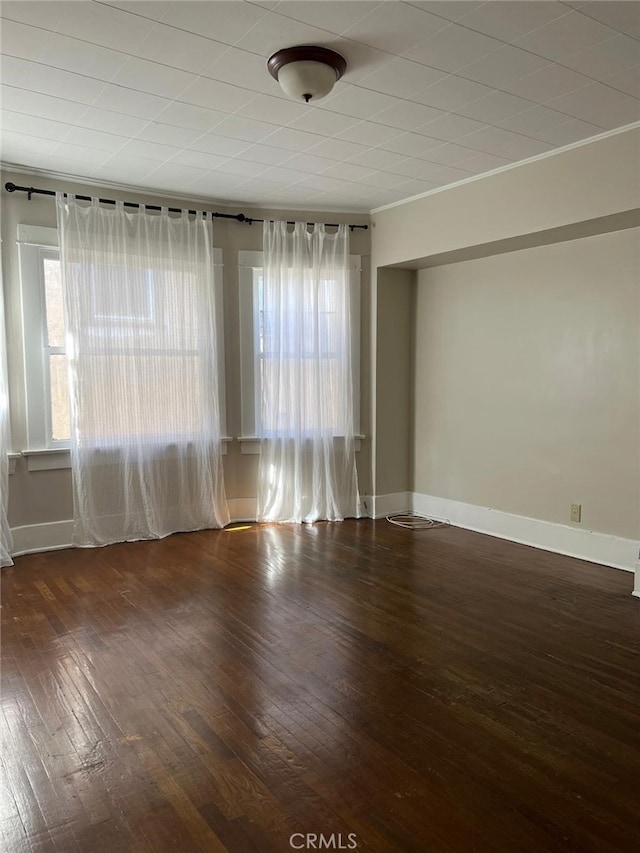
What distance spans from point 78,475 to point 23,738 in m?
2.52

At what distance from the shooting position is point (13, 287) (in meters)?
4.37

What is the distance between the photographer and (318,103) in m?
3.23

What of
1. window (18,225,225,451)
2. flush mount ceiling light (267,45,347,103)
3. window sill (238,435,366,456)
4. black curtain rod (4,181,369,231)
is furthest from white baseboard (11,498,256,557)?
flush mount ceiling light (267,45,347,103)

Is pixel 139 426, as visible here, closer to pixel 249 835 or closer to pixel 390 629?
pixel 390 629

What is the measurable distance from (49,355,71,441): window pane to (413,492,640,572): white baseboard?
3048 mm

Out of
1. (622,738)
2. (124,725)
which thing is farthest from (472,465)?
(124,725)

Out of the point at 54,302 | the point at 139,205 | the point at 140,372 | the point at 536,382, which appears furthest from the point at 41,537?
the point at 536,382

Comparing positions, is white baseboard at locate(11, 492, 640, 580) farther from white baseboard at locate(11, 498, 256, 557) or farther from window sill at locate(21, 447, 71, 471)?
window sill at locate(21, 447, 71, 471)

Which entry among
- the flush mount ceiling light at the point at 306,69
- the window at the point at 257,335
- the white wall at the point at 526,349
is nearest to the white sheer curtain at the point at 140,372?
the window at the point at 257,335

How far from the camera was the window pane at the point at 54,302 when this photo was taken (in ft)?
14.9

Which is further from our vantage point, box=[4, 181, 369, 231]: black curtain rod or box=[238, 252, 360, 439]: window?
box=[238, 252, 360, 439]: window

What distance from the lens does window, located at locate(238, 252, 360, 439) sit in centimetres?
525

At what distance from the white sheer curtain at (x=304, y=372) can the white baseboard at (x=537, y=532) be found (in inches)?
35.0

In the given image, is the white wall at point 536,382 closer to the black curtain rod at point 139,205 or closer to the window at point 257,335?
the window at point 257,335
